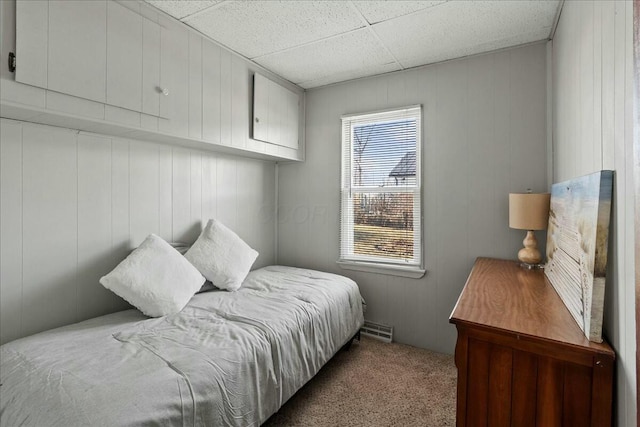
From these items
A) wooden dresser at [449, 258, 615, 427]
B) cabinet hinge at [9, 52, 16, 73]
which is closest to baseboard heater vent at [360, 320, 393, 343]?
wooden dresser at [449, 258, 615, 427]

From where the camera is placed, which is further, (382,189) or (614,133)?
(382,189)

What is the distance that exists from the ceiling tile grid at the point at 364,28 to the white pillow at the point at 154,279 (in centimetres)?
161

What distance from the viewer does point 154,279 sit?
1.93 m

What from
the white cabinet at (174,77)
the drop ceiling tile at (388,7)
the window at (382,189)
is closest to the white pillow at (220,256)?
the white cabinet at (174,77)

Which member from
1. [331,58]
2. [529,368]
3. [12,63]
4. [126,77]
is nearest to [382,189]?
[331,58]

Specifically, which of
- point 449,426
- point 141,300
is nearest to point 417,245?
point 449,426

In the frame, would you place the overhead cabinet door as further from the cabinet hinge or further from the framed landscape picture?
the framed landscape picture

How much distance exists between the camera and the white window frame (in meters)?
2.80

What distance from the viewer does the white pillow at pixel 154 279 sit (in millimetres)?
1852

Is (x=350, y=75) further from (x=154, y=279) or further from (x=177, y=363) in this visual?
(x=177, y=363)

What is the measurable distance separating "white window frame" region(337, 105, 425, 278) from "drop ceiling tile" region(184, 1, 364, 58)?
941 millimetres

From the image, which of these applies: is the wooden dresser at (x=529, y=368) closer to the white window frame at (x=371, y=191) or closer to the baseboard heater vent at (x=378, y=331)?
the white window frame at (x=371, y=191)

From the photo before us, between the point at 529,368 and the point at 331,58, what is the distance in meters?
2.57

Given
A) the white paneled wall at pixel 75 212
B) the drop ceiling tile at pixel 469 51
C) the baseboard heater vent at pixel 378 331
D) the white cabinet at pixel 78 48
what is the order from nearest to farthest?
the white cabinet at pixel 78 48, the white paneled wall at pixel 75 212, the drop ceiling tile at pixel 469 51, the baseboard heater vent at pixel 378 331
